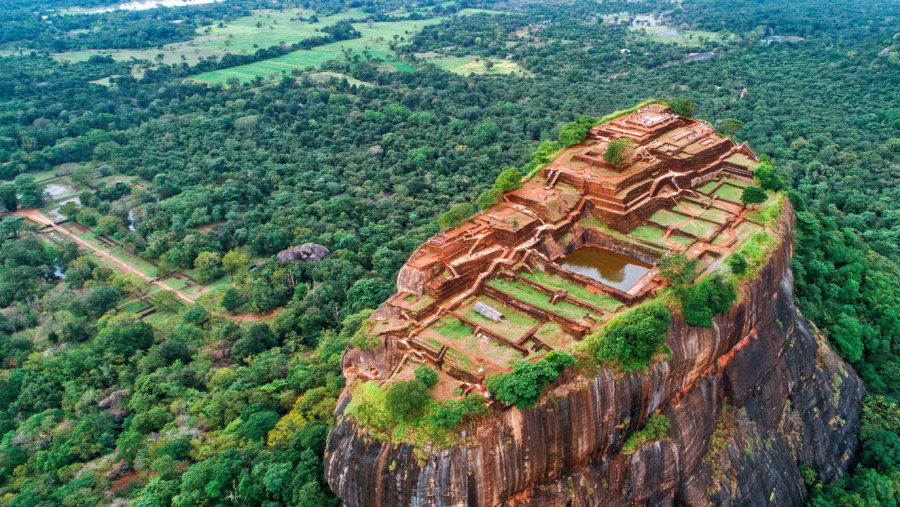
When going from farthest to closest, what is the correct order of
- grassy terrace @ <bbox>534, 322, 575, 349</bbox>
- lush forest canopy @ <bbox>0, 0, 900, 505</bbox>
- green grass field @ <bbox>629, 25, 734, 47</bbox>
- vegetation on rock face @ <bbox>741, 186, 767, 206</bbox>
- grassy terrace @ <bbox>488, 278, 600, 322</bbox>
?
1. green grass field @ <bbox>629, 25, 734, 47</bbox>
2. vegetation on rock face @ <bbox>741, 186, 767, 206</bbox>
3. lush forest canopy @ <bbox>0, 0, 900, 505</bbox>
4. grassy terrace @ <bbox>488, 278, 600, 322</bbox>
5. grassy terrace @ <bbox>534, 322, 575, 349</bbox>

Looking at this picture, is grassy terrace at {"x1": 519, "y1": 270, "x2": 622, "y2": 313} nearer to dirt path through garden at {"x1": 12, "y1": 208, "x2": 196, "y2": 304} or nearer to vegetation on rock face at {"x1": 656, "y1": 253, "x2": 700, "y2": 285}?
vegetation on rock face at {"x1": 656, "y1": 253, "x2": 700, "y2": 285}

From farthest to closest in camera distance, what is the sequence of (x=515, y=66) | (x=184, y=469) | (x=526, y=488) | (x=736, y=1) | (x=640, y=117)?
1. (x=736, y=1)
2. (x=515, y=66)
3. (x=640, y=117)
4. (x=184, y=469)
5. (x=526, y=488)

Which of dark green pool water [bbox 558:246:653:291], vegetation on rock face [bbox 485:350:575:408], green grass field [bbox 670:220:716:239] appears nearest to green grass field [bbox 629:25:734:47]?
green grass field [bbox 670:220:716:239]

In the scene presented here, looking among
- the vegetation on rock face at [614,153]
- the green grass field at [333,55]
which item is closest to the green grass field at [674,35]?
the green grass field at [333,55]

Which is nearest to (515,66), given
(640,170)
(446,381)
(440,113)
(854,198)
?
(440,113)

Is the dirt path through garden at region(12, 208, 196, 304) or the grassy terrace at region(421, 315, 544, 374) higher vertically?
the grassy terrace at region(421, 315, 544, 374)

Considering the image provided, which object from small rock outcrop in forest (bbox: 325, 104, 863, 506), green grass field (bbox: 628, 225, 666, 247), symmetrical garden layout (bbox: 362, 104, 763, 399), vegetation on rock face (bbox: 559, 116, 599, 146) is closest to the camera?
small rock outcrop in forest (bbox: 325, 104, 863, 506)

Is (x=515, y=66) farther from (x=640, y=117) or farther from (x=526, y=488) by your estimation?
(x=526, y=488)
